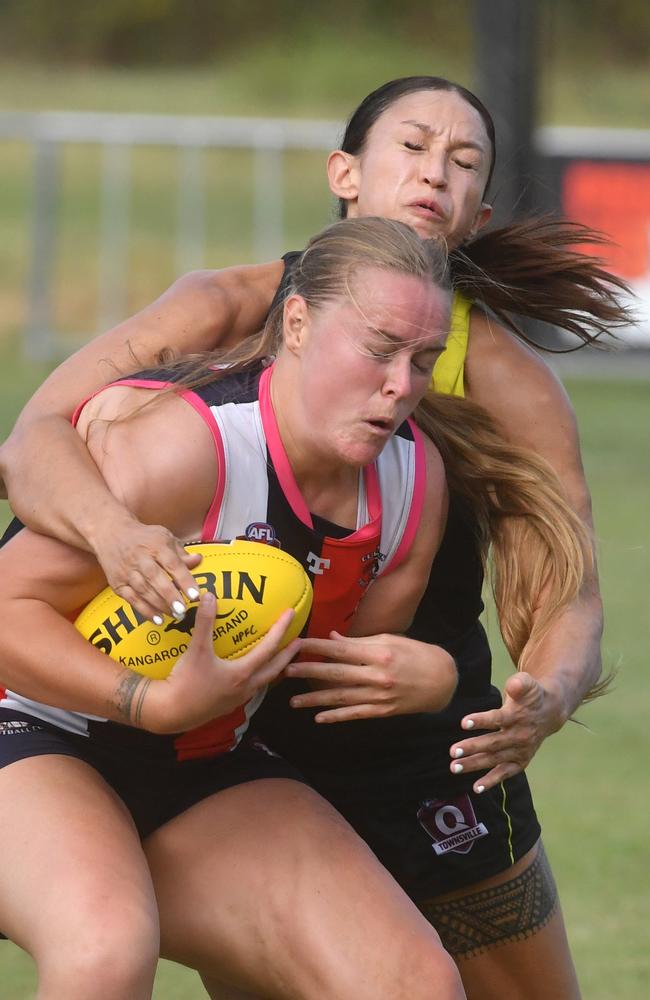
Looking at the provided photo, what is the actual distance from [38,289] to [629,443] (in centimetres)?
653

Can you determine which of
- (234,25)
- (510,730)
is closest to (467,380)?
(510,730)

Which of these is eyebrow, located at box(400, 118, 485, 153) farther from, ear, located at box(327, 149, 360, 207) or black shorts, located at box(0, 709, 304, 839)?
Answer: black shorts, located at box(0, 709, 304, 839)

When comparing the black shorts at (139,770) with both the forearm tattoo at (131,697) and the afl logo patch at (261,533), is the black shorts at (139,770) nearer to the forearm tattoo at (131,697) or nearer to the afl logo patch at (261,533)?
the forearm tattoo at (131,697)

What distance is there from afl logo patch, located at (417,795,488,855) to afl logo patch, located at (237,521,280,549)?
0.90 m

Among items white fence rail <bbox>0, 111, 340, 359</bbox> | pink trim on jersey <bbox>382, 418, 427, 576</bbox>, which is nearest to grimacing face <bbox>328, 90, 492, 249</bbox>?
pink trim on jersey <bbox>382, 418, 427, 576</bbox>

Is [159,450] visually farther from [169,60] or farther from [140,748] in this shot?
[169,60]

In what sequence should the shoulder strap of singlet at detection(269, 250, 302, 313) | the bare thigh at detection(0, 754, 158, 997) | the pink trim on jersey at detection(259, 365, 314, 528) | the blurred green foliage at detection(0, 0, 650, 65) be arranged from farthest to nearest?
1. the blurred green foliage at detection(0, 0, 650, 65)
2. the shoulder strap of singlet at detection(269, 250, 302, 313)
3. the pink trim on jersey at detection(259, 365, 314, 528)
4. the bare thigh at detection(0, 754, 158, 997)

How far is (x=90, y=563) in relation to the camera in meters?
3.03

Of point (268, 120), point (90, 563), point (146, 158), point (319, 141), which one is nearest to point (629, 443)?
point (319, 141)

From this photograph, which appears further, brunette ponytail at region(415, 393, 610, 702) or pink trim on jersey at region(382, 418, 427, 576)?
brunette ponytail at region(415, 393, 610, 702)

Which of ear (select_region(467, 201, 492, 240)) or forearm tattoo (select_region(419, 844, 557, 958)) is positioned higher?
Answer: ear (select_region(467, 201, 492, 240))

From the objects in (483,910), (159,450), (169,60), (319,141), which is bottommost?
(169,60)

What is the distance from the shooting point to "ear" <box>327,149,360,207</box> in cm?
376

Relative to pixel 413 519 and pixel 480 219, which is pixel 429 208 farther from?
pixel 413 519
